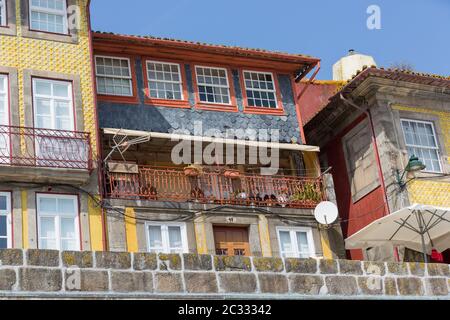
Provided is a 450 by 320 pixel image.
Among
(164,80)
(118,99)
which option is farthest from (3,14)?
(164,80)

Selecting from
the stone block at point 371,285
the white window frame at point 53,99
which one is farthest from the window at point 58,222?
the stone block at point 371,285

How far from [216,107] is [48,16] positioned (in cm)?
448

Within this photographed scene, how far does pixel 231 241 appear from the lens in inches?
739

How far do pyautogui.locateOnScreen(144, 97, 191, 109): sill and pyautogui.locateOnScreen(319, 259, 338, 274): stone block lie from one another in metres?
9.93

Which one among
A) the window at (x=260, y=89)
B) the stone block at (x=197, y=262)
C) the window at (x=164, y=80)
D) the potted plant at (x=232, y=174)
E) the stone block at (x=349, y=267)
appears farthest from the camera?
the window at (x=260, y=89)

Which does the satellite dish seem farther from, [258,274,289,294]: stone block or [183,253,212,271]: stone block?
[183,253,212,271]: stone block

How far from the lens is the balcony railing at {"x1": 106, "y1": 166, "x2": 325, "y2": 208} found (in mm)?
18172

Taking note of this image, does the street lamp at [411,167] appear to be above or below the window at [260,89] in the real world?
below

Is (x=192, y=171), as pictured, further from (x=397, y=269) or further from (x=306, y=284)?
(x=306, y=284)

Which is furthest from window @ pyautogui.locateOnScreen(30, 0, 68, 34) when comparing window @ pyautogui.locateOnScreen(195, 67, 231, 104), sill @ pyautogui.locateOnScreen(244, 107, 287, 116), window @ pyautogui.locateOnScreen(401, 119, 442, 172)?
window @ pyautogui.locateOnScreen(401, 119, 442, 172)

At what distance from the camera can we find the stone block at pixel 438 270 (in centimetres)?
1121

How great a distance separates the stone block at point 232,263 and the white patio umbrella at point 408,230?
7.52m

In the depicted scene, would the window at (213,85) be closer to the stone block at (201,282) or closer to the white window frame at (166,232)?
the white window frame at (166,232)

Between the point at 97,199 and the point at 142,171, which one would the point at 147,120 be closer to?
the point at 142,171
